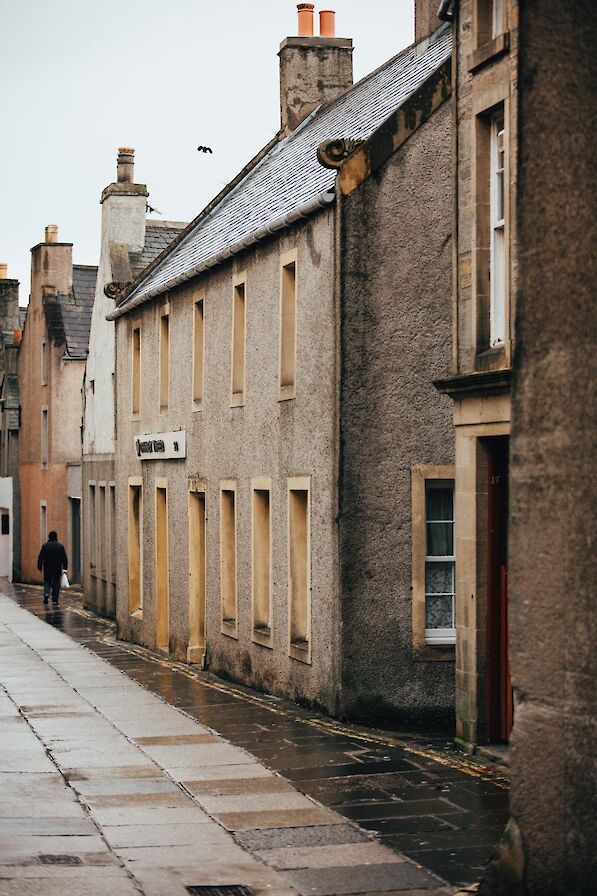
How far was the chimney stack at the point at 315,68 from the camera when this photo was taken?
25938mm

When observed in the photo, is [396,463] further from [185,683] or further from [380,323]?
[185,683]

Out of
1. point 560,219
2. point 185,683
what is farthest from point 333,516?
point 560,219

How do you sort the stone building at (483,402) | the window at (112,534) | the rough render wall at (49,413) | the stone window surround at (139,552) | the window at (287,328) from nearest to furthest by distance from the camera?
the stone building at (483,402) → the window at (287,328) → the stone window surround at (139,552) → the window at (112,534) → the rough render wall at (49,413)

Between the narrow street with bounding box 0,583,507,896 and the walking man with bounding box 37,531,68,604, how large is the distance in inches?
686

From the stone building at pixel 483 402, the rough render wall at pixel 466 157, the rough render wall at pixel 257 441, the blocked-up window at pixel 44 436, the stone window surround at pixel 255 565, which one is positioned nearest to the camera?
the stone building at pixel 483 402

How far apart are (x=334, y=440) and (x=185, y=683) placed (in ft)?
18.7

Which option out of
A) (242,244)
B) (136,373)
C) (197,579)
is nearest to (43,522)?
(136,373)

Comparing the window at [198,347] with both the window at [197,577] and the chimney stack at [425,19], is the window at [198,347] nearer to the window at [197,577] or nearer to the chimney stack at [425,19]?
the window at [197,577]

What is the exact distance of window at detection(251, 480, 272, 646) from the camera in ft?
63.8

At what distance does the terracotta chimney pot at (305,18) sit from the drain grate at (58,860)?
62.8 feet

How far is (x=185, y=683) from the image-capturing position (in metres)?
20.2

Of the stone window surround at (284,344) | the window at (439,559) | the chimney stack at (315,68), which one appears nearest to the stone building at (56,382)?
the chimney stack at (315,68)

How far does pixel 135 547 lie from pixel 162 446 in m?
3.54

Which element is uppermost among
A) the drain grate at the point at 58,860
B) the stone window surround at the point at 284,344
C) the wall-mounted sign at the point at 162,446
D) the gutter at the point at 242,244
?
the gutter at the point at 242,244
